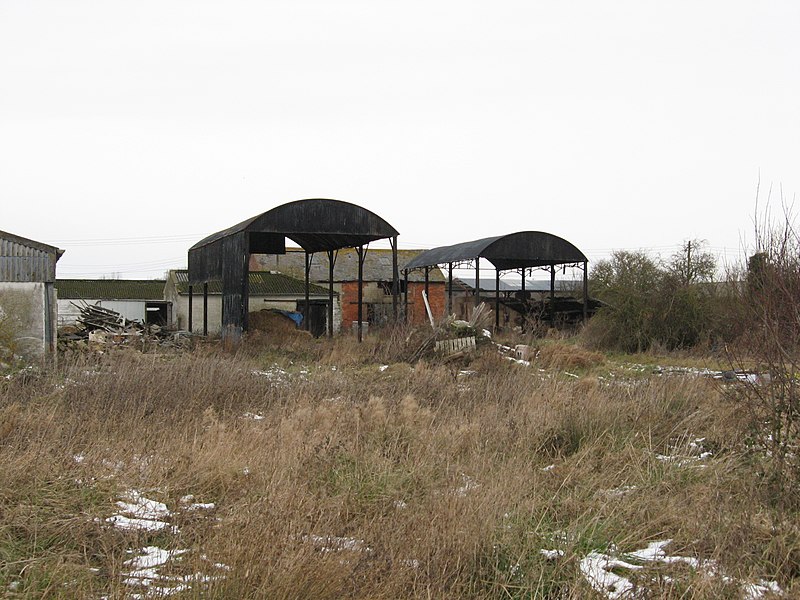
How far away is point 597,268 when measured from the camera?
170ft

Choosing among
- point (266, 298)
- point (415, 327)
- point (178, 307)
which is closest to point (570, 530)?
point (415, 327)

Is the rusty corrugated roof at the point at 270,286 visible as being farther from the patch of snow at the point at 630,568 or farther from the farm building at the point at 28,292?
the patch of snow at the point at 630,568

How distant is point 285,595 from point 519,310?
3448 cm

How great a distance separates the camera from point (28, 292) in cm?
1888

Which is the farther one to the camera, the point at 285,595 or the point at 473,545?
the point at 473,545

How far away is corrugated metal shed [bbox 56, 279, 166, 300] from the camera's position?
155 ft

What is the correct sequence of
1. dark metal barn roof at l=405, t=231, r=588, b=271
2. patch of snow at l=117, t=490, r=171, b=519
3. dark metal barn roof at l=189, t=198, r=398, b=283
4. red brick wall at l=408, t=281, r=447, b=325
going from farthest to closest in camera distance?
red brick wall at l=408, t=281, r=447, b=325 < dark metal barn roof at l=405, t=231, r=588, b=271 < dark metal barn roof at l=189, t=198, r=398, b=283 < patch of snow at l=117, t=490, r=171, b=519

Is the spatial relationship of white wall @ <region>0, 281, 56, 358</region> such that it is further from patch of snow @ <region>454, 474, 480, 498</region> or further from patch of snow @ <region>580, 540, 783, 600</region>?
patch of snow @ <region>580, 540, 783, 600</region>

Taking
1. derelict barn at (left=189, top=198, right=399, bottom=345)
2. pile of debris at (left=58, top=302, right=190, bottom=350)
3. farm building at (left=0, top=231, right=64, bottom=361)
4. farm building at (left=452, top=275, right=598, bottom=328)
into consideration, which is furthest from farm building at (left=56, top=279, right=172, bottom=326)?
farm building at (left=0, top=231, right=64, bottom=361)

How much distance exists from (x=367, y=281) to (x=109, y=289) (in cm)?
1816

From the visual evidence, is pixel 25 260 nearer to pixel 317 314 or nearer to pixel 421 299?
pixel 317 314

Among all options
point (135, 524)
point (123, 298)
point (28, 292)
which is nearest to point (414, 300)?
point (123, 298)

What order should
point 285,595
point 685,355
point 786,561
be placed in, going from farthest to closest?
point 685,355 < point 786,561 < point 285,595

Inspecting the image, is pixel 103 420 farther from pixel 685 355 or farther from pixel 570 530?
pixel 685 355
